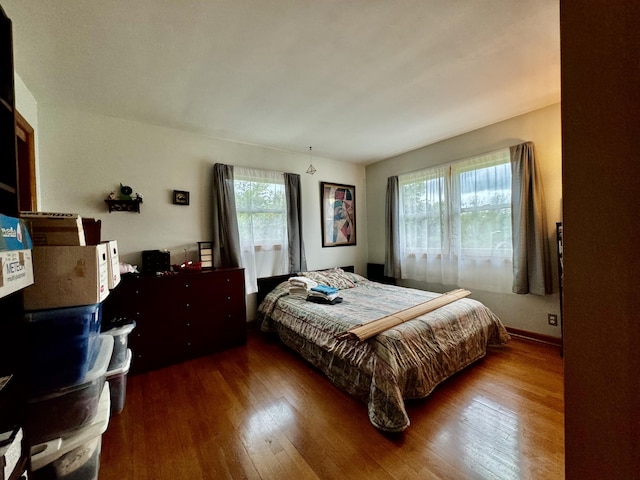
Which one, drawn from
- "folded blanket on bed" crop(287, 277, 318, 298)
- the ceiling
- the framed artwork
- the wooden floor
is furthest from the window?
"folded blanket on bed" crop(287, 277, 318, 298)

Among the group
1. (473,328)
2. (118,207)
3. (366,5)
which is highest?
(366,5)

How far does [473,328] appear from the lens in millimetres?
2342

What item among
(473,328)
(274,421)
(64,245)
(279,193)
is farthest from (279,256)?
(64,245)

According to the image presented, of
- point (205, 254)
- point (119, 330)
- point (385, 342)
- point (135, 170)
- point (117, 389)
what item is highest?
point (135, 170)

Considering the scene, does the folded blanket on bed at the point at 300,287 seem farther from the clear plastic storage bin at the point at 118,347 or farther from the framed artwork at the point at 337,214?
the clear plastic storage bin at the point at 118,347

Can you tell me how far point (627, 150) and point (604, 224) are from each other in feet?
0.53

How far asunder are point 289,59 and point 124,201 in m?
2.16

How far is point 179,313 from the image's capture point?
2.57 meters

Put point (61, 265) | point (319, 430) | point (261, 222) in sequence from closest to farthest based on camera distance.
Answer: point (61, 265), point (319, 430), point (261, 222)

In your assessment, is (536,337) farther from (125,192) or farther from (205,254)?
(125,192)

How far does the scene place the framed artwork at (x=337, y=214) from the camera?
4.15 metres

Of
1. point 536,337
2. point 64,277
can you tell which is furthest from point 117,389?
point 536,337

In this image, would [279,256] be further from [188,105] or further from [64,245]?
[64,245]

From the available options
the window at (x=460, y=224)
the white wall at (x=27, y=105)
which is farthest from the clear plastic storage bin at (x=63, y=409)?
the window at (x=460, y=224)
